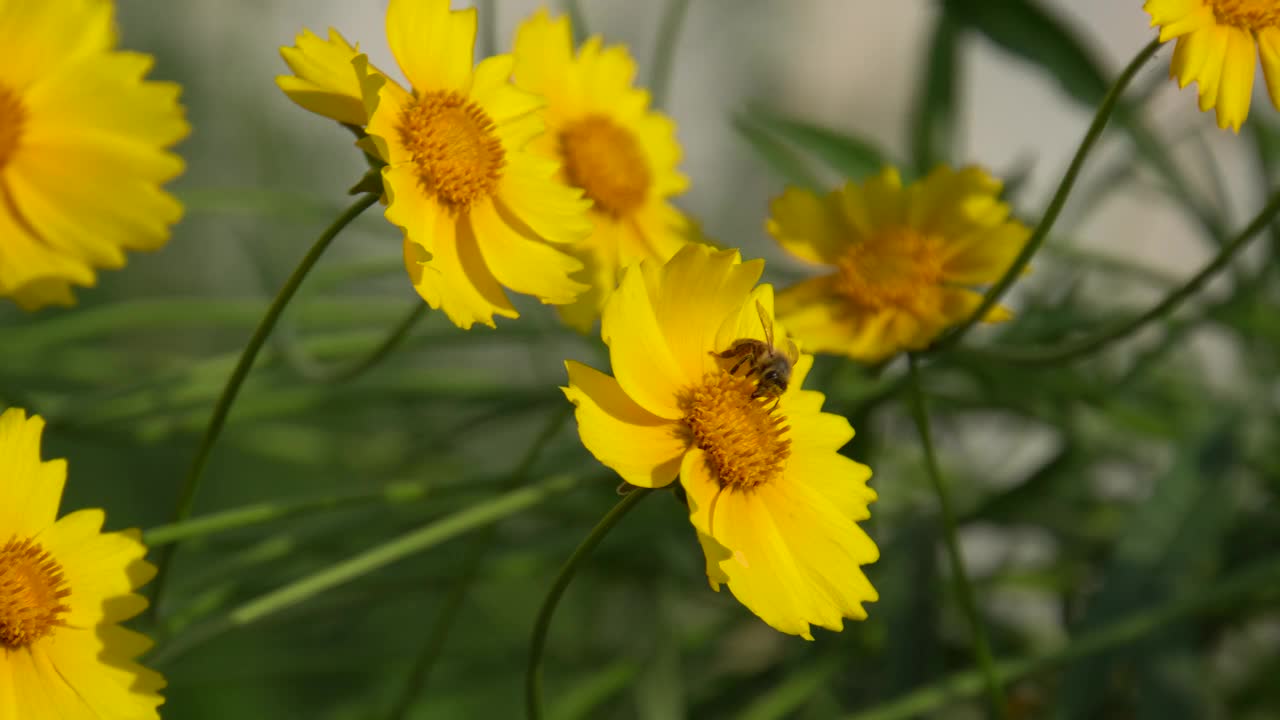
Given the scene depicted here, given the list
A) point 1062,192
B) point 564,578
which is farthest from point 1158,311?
point 564,578

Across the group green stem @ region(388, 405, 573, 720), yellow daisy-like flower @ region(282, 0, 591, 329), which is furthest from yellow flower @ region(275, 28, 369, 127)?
green stem @ region(388, 405, 573, 720)

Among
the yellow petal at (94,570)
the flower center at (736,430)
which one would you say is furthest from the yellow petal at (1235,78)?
the yellow petal at (94,570)

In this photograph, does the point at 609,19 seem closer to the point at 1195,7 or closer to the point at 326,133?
the point at 326,133

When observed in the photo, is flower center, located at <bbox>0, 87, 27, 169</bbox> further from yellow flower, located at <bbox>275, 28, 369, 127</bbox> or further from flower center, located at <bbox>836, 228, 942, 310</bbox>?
flower center, located at <bbox>836, 228, 942, 310</bbox>

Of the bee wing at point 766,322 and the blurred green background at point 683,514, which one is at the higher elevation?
the bee wing at point 766,322

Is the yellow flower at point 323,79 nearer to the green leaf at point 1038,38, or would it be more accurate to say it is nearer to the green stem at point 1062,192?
→ the green stem at point 1062,192

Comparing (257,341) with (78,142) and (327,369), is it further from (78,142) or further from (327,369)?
(327,369)
